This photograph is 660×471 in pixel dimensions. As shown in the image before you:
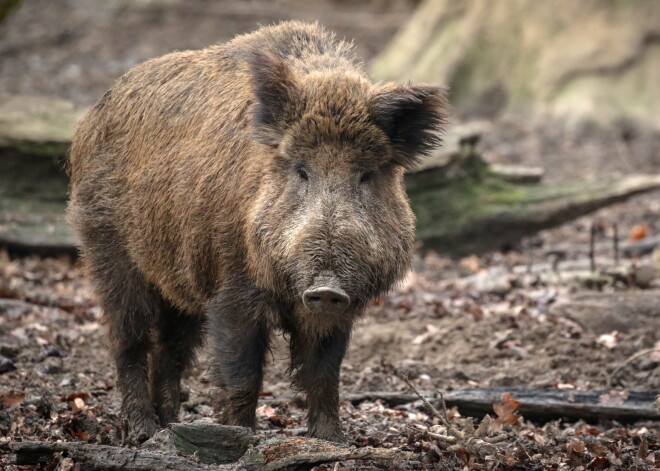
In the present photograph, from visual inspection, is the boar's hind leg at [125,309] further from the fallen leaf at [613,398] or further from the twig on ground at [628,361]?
the twig on ground at [628,361]

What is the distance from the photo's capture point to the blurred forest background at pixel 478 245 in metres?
5.81

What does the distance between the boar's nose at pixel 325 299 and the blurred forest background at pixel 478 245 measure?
78 centimetres

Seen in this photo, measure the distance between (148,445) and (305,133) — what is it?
1.76m

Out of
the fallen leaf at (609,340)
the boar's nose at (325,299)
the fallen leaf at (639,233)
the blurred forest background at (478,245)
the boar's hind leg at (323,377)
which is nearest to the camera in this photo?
the boar's nose at (325,299)

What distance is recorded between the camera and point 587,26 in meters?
16.2

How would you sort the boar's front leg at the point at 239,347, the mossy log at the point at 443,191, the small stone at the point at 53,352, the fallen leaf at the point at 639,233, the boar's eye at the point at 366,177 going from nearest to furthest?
the boar's eye at the point at 366,177 → the boar's front leg at the point at 239,347 → the small stone at the point at 53,352 → the mossy log at the point at 443,191 → the fallen leaf at the point at 639,233

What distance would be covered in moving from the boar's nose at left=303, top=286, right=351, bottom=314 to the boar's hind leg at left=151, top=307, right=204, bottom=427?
72.6 inches

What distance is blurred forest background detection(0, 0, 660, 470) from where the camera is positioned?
229 inches

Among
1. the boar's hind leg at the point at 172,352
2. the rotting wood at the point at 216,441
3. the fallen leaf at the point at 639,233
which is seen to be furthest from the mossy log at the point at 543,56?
the rotting wood at the point at 216,441

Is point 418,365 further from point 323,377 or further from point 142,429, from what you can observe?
point 142,429

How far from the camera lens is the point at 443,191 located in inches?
409

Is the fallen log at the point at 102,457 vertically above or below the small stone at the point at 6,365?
below

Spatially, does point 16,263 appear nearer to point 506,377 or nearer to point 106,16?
point 506,377

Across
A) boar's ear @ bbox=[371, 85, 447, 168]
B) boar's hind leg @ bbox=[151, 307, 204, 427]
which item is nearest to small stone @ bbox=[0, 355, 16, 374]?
boar's hind leg @ bbox=[151, 307, 204, 427]
